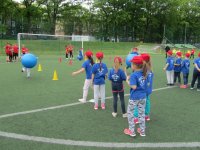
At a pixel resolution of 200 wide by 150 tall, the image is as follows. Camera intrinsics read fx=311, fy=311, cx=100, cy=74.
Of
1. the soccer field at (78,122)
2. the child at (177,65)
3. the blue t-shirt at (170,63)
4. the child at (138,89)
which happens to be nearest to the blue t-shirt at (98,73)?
the soccer field at (78,122)

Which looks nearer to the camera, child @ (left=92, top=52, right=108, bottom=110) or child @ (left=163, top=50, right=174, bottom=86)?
child @ (left=92, top=52, right=108, bottom=110)

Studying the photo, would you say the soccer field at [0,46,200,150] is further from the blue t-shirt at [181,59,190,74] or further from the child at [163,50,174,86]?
the child at [163,50,174,86]

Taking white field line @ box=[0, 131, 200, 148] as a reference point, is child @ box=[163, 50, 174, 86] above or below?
above

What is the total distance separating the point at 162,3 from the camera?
76562 mm

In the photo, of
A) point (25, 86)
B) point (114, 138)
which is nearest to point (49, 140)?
point (114, 138)

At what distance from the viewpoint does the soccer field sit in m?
6.16

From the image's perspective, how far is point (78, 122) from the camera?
759cm

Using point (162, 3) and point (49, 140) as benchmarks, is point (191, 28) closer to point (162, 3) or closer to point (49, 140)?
point (162, 3)

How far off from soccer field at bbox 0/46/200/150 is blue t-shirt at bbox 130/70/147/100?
89cm

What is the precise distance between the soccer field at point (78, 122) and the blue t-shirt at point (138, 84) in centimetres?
89

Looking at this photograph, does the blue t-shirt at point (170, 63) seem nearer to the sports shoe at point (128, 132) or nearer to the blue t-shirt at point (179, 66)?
the blue t-shirt at point (179, 66)

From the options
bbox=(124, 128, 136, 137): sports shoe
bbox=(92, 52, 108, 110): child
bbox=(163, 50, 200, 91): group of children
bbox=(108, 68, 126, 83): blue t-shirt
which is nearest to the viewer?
bbox=(124, 128, 136, 137): sports shoe

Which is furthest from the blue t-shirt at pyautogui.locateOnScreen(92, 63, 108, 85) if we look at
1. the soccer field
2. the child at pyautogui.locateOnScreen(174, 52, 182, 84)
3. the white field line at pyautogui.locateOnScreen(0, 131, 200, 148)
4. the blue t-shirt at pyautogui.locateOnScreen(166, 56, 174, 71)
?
the child at pyautogui.locateOnScreen(174, 52, 182, 84)

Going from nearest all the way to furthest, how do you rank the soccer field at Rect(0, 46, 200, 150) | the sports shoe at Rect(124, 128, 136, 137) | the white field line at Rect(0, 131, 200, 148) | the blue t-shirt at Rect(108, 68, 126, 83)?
the white field line at Rect(0, 131, 200, 148)
the soccer field at Rect(0, 46, 200, 150)
the sports shoe at Rect(124, 128, 136, 137)
the blue t-shirt at Rect(108, 68, 126, 83)
